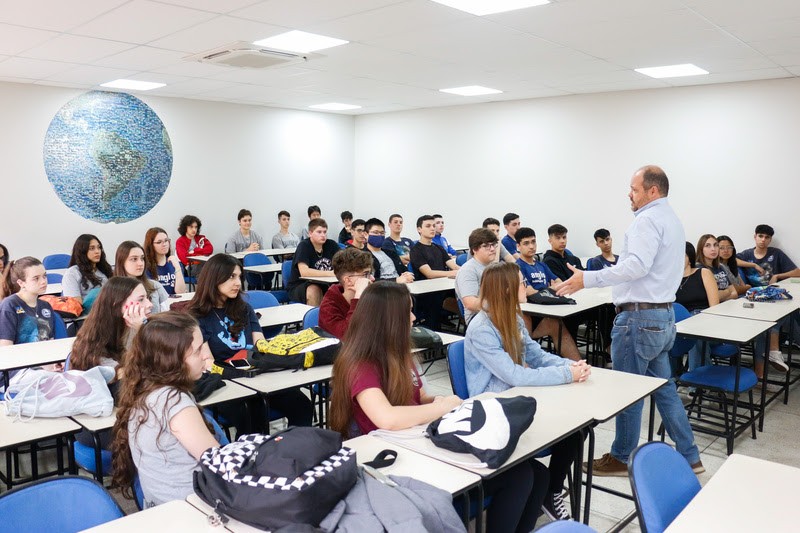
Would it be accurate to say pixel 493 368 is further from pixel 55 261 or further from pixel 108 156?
pixel 108 156

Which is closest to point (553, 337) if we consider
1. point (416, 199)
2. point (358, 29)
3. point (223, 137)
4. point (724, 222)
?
point (358, 29)

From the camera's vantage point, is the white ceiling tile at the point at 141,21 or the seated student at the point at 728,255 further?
the seated student at the point at 728,255

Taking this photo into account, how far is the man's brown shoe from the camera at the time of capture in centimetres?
361

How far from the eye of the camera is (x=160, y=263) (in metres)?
5.73

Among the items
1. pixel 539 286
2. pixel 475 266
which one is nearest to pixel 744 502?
pixel 475 266

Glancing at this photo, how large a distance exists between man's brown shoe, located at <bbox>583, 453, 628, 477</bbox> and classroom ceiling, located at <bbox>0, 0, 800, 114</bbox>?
2854mm

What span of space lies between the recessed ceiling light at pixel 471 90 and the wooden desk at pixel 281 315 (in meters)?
4.19

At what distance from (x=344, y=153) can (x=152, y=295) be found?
7258 mm

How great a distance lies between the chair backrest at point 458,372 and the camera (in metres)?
3.11

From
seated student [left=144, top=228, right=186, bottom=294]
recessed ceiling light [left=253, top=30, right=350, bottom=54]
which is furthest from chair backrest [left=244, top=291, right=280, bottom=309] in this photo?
recessed ceiling light [left=253, top=30, right=350, bottom=54]

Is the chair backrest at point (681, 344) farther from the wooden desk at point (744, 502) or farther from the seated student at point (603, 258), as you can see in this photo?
the wooden desk at point (744, 502)

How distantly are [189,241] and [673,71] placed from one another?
20.9ft

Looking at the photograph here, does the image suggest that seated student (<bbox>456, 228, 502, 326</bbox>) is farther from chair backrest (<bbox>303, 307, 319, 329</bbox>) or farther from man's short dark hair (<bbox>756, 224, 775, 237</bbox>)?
man's short dark hair (<bbox>756, 224, 775, 237</bbox>)

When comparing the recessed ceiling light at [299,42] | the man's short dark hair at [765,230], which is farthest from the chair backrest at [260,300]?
the man's short dark hair at [765,230]
